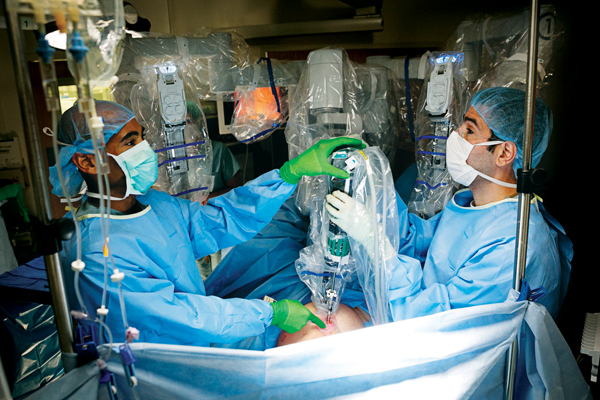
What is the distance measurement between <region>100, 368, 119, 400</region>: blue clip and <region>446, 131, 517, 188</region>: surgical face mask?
1.27 metres

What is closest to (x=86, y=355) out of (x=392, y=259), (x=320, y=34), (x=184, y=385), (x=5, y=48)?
(x=184, y=385)

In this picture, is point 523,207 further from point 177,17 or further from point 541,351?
point 177,17

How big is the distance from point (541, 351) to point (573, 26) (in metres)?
1.61

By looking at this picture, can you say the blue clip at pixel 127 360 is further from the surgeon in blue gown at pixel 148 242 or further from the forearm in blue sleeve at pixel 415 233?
the forearm in blue sleeve at pixel 415 233

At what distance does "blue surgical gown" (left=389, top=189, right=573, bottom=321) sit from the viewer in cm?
131

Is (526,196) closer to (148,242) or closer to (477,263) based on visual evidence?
(477,263)

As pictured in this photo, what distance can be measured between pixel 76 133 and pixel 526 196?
1.28 m

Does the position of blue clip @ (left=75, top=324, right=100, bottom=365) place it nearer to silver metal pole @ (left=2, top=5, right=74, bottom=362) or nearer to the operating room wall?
silver metal pole @ (left=2, top=5, right=74, bottom=362)

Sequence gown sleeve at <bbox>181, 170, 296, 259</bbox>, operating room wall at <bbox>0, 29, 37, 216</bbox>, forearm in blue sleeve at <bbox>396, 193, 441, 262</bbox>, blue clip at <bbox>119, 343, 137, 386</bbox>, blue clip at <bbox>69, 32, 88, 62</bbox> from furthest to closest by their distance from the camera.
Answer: operating room wall at <bbox>0, 29, 37, 216</bbox>, forearm in blue sleeve at <bbox>396, 193, 441, 262</bbox>, gown sleeve at <bbox>181, 170, 296, 259</bbox>, blue clip at <bbox>119, 343, 137, 386</bbox>, blue clip at <bbox>69, 32, 88, 62</bbox>

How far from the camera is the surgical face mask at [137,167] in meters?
1.28

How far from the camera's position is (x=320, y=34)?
107 inches

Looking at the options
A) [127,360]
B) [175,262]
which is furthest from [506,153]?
[127,360]

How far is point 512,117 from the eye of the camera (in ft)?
4.62

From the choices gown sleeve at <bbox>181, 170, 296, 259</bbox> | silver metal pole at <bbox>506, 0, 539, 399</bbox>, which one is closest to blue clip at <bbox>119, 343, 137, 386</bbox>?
gown sleeve at <bbox>181, 170, 296, 259</bbox>
